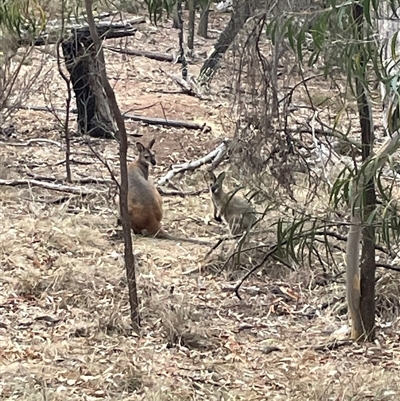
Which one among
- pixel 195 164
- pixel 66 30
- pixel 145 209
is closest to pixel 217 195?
pixel 145 209

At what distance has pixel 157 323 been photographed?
6156mm

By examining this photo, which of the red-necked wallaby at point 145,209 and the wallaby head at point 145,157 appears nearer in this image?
the red-necked wallaby at point 145,209

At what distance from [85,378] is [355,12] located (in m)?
2.59

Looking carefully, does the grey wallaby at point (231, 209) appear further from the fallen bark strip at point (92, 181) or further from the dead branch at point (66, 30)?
the dead branch at point (66, 30)

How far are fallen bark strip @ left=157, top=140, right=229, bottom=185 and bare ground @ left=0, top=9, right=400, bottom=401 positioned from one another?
0.72 meters

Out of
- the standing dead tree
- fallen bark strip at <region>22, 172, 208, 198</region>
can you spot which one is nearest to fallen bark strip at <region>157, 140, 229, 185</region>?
fallen bark strip at <region>22, 172, 208, 198</region>

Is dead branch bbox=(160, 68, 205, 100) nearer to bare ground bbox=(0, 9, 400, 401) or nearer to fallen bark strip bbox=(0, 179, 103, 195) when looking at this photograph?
bare ground bbox=(0, 9, 400, 401)

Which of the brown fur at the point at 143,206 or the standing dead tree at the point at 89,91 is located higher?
the standing dead tree at the point at 89,91

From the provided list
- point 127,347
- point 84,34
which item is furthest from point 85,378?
point 84,34

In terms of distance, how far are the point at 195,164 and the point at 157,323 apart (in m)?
4.90

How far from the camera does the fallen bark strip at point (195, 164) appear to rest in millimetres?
10609

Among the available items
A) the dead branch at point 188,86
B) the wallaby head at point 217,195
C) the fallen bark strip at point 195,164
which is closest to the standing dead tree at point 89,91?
the fallen bark strip at point 195,164

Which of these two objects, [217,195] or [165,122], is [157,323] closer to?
[217,195]

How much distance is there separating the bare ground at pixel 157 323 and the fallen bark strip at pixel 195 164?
724mm
